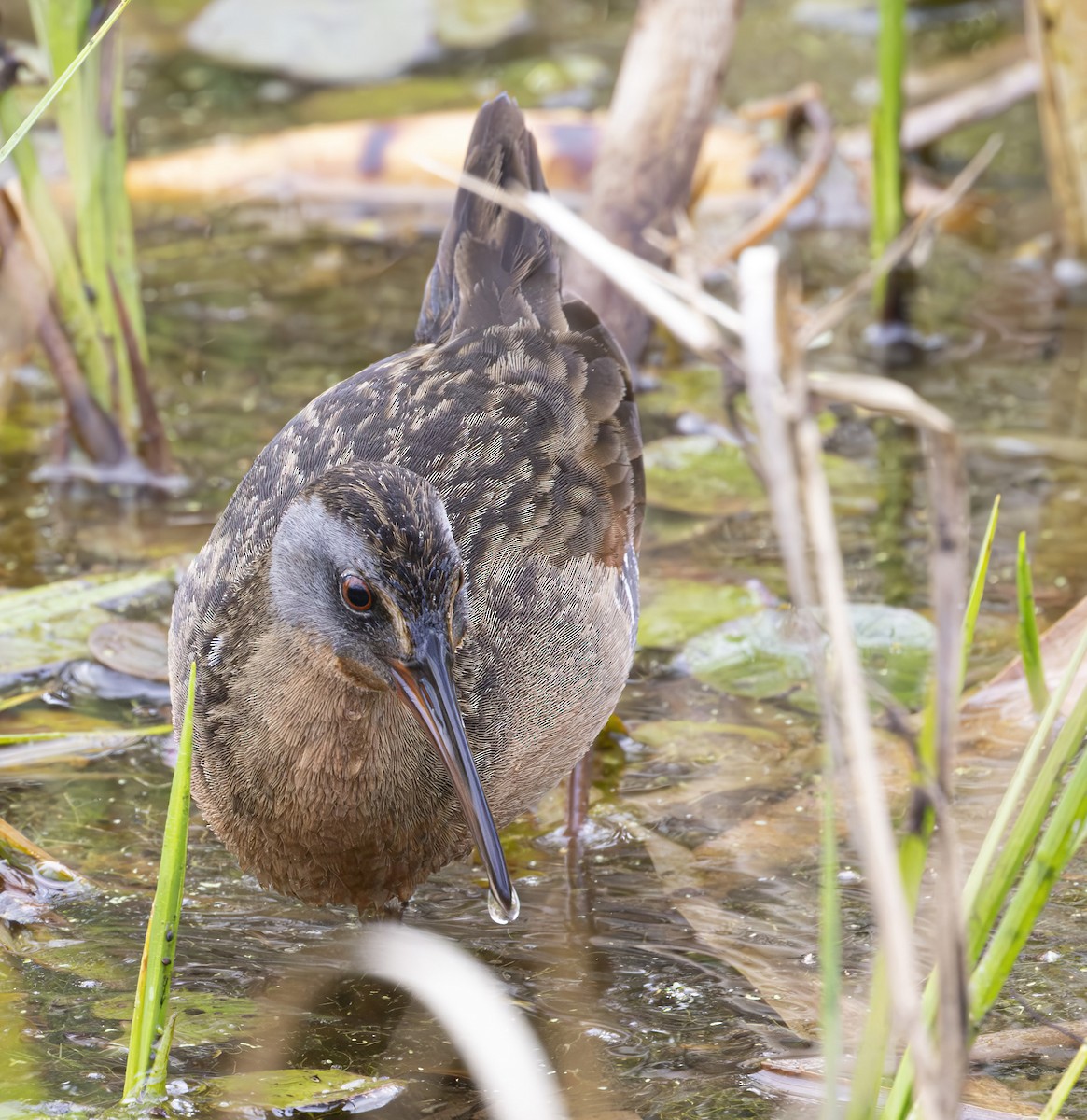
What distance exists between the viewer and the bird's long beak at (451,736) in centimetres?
289

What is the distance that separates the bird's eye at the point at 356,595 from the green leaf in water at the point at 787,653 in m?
1.63

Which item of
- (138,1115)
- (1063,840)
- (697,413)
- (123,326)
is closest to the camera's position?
(1063,840)

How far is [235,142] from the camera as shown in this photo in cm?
828

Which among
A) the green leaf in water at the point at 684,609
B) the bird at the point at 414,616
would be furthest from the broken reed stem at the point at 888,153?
the bird at the point at 414,616

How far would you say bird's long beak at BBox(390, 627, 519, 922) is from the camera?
9.48 ft

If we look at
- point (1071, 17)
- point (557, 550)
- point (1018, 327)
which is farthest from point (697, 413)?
point (557, 550)

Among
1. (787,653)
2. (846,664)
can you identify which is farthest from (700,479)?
(846,664)

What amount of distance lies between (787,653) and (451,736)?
1.68 m

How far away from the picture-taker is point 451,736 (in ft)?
9.58

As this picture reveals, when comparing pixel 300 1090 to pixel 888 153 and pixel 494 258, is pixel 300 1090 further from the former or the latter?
pixel 888 153

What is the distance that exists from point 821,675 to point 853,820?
23 cm

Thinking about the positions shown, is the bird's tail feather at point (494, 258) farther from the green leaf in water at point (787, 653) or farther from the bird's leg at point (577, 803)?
the bird's leg at point (577, 803)

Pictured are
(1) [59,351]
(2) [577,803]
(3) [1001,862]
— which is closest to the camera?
(3) [1001,862]

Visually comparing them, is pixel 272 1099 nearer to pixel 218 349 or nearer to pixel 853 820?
pixel 853 820
